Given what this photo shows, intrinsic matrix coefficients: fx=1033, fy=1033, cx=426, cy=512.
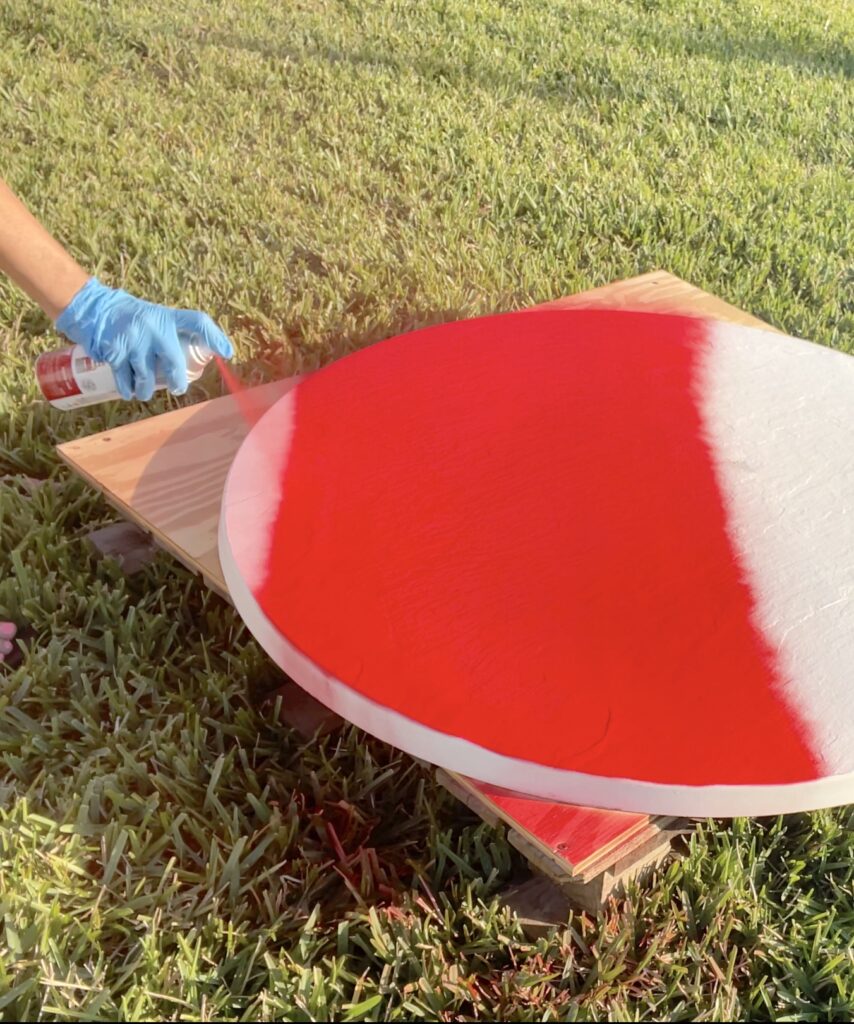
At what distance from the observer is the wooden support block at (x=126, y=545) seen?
2.39m

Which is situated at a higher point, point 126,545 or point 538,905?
point 126,545

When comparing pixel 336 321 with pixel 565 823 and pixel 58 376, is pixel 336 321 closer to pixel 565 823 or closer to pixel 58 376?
pixel 58 376

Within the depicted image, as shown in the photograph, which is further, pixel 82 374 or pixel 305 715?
pixel 82 374

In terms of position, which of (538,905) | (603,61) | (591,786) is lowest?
(603,61)

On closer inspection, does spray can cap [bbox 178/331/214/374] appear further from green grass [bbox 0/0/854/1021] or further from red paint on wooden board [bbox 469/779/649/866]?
red paint on wooden board [bbox 469/779/649/866]

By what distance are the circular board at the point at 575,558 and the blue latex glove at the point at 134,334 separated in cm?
22

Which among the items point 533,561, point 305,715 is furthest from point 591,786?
point 305,715

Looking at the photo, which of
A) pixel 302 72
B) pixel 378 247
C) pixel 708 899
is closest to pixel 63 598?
pixel 708 899

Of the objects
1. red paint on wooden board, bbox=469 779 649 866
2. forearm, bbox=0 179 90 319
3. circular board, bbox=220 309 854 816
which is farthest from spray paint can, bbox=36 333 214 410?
red paint on wooden board, bbox=469 779 649 866

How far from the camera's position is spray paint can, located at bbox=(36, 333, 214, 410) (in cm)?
212

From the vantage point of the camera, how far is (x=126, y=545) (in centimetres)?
244

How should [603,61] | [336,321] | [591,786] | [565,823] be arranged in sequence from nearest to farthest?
[591,786]
[565,823]
[336,321]
[603,61]

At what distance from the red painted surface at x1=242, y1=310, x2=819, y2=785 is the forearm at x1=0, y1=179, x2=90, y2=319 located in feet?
1.74

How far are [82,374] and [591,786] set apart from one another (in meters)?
1.36
